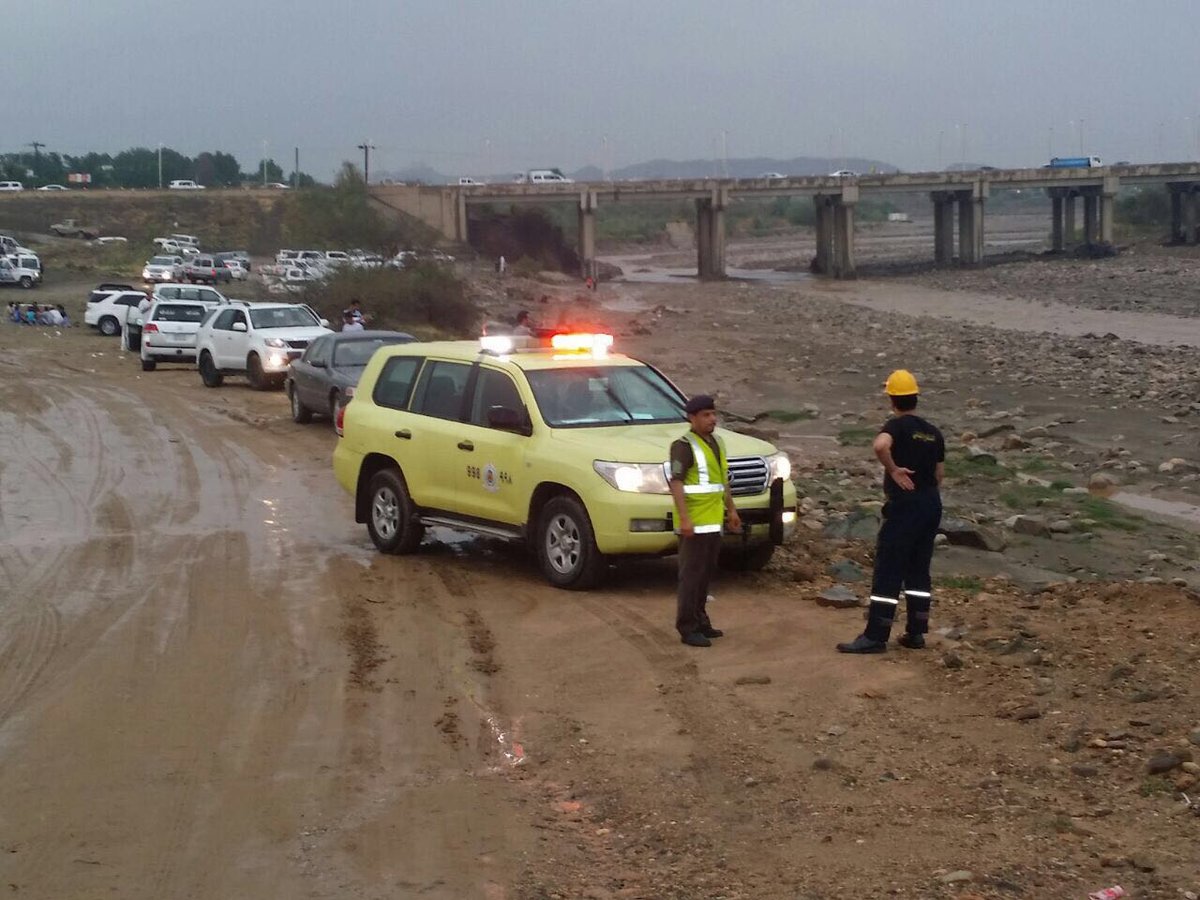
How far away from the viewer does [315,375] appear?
893 inches

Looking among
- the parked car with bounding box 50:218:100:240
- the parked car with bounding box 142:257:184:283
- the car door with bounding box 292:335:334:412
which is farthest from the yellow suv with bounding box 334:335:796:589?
the parked car with bounding box 50:218:100:240

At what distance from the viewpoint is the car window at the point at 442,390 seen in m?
12.6

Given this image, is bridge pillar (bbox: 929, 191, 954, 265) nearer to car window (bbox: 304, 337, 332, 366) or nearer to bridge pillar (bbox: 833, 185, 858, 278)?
bridge pillar (bbox: 833, 185, 858, 278)

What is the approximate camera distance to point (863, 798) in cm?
681

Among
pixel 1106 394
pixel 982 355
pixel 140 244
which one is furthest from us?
pixel 140 244

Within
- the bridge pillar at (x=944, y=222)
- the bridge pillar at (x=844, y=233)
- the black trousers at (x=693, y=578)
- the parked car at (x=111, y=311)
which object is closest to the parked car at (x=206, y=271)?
the parked car at (x=111, y=311)

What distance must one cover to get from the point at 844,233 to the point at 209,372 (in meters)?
80.3

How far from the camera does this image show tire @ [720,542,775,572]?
38.6 feet

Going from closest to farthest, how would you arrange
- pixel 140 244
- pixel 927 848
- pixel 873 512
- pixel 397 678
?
1. pixel 927 848
2. pixel 397 678
3. pixel 873 512
4. pixel 140 244

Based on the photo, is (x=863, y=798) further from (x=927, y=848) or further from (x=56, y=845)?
(x=56, y=845)

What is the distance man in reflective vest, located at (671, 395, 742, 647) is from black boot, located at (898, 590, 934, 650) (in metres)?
1.15

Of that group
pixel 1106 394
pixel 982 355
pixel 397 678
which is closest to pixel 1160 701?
pixel 397 678

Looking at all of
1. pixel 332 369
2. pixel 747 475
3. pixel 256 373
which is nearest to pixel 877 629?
pixel 747 475

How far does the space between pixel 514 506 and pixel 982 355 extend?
28.7m
